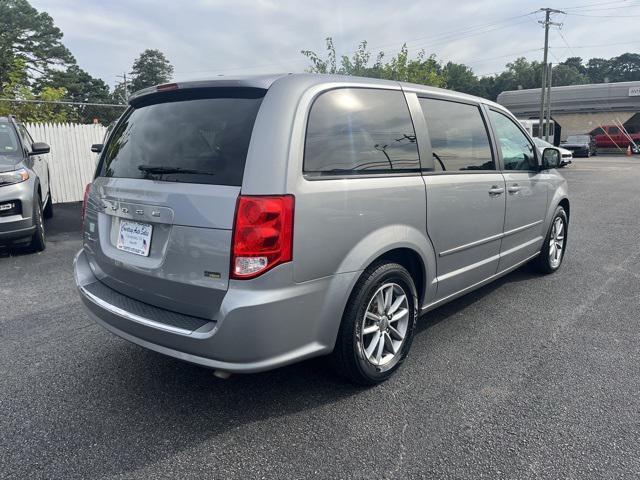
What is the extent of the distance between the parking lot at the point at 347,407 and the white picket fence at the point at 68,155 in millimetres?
7404

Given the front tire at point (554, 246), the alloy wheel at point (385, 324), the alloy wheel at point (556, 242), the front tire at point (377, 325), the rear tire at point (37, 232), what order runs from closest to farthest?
1. the front tire at point (377, 325)
2. the alloy wheel at point (385, 324)
3. the front tire at point (554, 246)
4. the alloy wheel at point (556, 242)
5. the rear tire at point (37, 232)

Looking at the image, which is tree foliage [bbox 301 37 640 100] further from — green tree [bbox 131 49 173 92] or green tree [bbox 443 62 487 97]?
green tree [bbox 131 49 173 92]

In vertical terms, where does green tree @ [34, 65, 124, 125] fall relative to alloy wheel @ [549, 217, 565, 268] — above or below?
above

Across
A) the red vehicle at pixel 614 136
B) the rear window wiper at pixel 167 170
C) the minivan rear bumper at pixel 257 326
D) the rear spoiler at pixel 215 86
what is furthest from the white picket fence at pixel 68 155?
the red vehicle at pixel 614 136

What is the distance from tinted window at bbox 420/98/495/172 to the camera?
3.40 metres

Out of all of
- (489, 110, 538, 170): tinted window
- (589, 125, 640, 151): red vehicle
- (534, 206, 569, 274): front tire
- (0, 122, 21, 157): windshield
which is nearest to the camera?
(489, 110, 538, 170): tinted window

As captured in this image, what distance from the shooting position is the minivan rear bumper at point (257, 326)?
7.64ft

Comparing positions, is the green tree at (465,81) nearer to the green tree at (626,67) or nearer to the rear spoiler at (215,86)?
the green tree at (626,67)

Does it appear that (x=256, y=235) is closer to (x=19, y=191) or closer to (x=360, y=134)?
(x=360, y=134)

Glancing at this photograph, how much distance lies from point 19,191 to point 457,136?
533cm

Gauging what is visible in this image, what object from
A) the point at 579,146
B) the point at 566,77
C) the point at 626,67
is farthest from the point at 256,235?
the point at 626,67

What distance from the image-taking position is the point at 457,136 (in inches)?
144

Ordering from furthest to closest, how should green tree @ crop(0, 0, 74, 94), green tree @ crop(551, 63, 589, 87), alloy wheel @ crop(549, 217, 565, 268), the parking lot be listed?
green tree @ crop(551, 63, 589, 87) < green tree @ crop(0, 0, 74, 94) < alloy wheel @ crop(549, 217, 565, 268) < the parking lot

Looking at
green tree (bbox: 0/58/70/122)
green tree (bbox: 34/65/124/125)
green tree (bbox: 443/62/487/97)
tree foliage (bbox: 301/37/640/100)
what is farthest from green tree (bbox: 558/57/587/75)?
green tree (bbox: 0/58/70/122)
